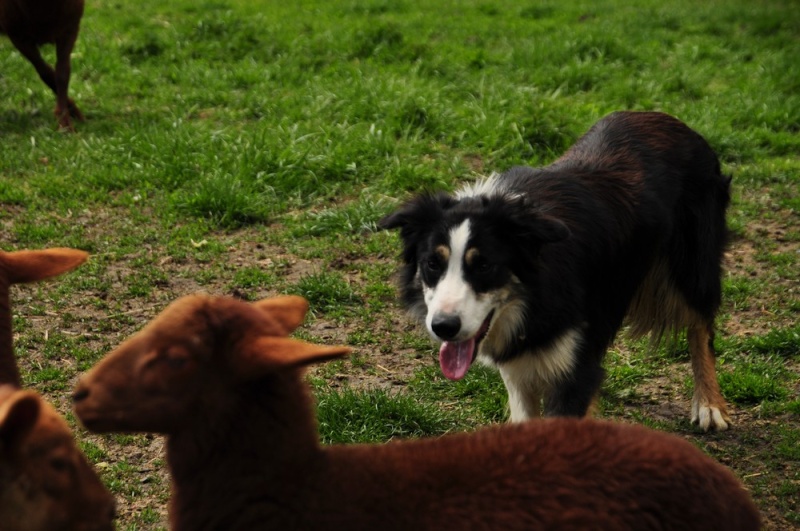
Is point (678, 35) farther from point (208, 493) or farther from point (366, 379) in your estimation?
point (208, 493)

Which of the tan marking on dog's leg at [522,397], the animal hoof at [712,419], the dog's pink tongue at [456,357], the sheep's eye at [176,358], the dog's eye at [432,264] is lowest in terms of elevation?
the animal hoof at [712,419]

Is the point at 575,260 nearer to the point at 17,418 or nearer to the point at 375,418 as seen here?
the point at 375,418

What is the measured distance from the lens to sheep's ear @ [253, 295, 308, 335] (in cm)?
289

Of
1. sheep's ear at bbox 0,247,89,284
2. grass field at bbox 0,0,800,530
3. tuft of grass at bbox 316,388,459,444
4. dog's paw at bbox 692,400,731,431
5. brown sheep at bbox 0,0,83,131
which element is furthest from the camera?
brown sheep at bbox 0,0,83,131

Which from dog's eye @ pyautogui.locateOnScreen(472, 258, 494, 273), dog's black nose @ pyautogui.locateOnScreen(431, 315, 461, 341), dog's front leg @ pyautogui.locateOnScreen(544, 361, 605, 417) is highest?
dog's eye @ pyautogui.locateOnScreen(472, 258, 494, 273)

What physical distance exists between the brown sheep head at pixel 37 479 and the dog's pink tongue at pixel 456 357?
82.2 inches

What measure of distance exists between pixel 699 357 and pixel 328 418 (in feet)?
6.56

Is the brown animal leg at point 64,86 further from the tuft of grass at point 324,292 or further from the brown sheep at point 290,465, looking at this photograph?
the brown sheep at point 290,465

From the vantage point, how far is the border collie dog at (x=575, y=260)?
4379mm

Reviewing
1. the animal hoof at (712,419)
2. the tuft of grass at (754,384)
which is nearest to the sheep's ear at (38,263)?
the animal hoof at (712,419)

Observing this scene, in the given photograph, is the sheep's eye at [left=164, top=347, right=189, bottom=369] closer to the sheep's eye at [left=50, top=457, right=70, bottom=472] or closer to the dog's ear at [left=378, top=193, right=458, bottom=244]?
the sheep's eye at [left=50, top=457, right=70, bottom=472]

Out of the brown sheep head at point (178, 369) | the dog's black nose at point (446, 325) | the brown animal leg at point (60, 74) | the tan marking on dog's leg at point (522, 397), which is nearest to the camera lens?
the brown sheep head at point (178, 369)

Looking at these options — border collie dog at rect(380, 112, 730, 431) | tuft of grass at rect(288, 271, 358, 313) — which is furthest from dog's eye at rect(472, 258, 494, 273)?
tuft of grass at rect(288, 271, 358, 313)

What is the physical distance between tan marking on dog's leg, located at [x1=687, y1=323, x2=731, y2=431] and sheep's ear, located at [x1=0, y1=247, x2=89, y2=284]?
327 centimetres
